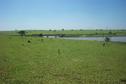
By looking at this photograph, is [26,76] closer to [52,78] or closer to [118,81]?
[52,78]

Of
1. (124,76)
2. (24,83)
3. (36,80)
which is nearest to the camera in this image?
(24,83)

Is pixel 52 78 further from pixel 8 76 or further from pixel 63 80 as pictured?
pixel 8 76

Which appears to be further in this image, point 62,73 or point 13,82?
point 62,73

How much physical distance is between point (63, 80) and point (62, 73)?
10.2 feet

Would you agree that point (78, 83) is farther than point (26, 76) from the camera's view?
No

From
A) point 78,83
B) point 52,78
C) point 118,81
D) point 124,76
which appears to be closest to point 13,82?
point 52,78

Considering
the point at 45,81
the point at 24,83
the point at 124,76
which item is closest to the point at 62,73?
the point at 45,81

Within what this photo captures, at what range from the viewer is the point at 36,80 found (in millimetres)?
17203

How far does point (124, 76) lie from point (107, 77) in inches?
88.3

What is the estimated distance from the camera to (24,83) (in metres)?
16.0

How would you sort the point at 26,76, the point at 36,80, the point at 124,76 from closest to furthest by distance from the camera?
the point at 36,80 → the point at 26,76 → the point at 124,76

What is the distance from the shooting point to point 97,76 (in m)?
19.6

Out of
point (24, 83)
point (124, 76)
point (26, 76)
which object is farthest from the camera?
point (124, 76)

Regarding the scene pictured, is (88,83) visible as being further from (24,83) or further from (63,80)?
(24,83)
